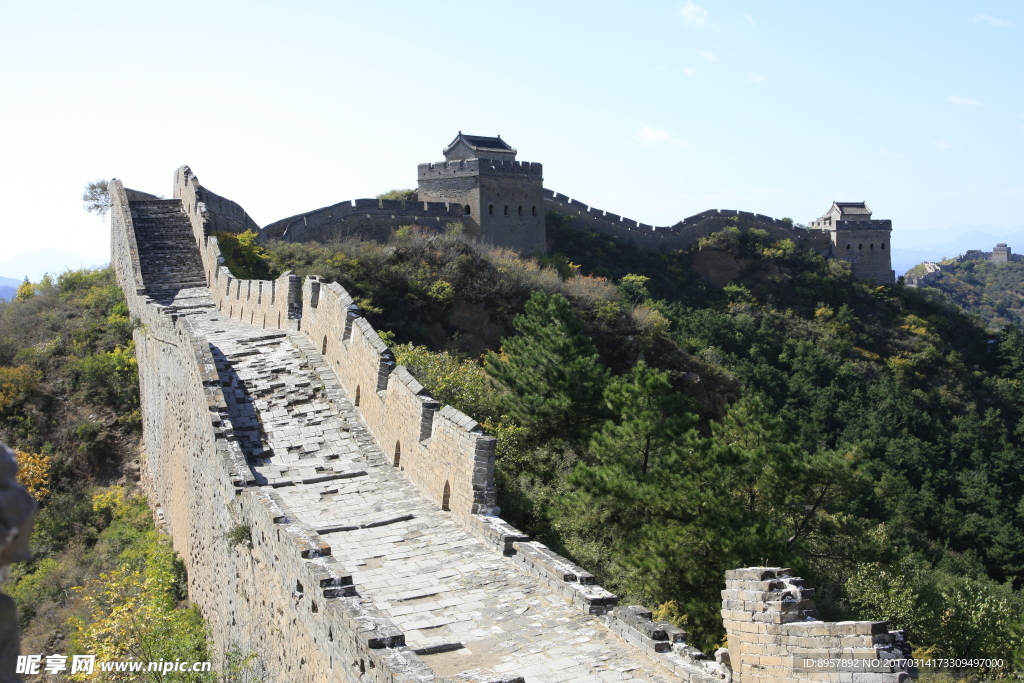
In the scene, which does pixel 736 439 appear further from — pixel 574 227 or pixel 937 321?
pixel 937 321

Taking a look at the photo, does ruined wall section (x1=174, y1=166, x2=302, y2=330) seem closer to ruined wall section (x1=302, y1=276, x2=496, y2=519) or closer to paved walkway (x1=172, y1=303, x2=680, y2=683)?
paved walkway (x1=172, y1=303, x2=680, y2=683)

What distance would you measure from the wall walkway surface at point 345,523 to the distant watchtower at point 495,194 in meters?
17.9

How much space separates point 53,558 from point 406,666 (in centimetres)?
1104

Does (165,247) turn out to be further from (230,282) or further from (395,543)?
(395,543)

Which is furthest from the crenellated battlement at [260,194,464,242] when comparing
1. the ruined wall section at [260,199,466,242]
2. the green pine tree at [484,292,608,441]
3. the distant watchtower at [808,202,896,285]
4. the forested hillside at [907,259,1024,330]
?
the forested hillside at [907,259,1024,330]

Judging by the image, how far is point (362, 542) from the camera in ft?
29.7

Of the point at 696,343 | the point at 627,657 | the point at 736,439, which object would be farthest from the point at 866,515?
the point at 627,657

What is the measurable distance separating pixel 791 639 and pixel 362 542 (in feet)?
14.9

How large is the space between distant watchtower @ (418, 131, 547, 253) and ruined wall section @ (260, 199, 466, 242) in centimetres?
64

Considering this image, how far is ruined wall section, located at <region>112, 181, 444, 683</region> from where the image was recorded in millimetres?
6312

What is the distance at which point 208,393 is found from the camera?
11594 millimetres

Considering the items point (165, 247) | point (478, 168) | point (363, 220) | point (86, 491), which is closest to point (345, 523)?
point (86, 491)

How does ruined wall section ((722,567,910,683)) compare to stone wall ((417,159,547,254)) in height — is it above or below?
below

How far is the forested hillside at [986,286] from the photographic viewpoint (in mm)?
90375
